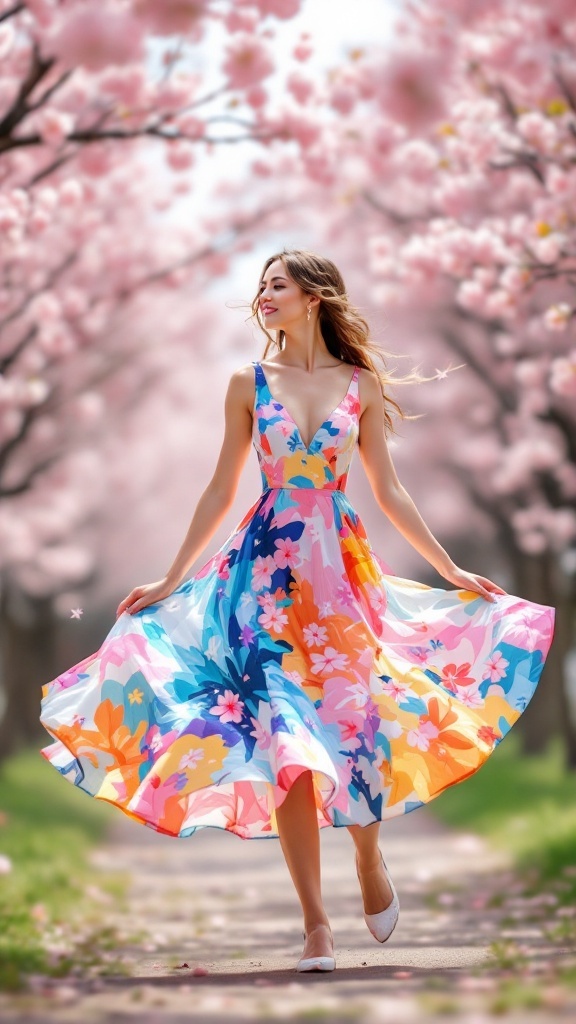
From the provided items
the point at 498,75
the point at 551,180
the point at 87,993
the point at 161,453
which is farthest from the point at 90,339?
the point at 161,453

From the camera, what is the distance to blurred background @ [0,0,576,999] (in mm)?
7926

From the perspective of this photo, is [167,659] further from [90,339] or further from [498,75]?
[90,339]

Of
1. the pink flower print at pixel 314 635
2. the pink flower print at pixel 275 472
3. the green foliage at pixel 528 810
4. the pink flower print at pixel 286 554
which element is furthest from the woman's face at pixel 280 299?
the green foliage at pixel 528 810

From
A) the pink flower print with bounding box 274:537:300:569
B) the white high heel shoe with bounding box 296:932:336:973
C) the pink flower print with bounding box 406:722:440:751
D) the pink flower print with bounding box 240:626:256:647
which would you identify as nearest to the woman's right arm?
the pink flower print with bounding box 274:537:300:569

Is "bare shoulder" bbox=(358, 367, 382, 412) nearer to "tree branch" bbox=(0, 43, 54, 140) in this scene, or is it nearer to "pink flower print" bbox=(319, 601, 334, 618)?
"pink flower print" bbox=(319, 601, 334, 618)

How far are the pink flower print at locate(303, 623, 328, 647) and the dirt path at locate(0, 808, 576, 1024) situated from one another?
1.02 metres

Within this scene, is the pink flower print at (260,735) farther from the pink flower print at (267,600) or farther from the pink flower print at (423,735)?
the pink flower print at (423,735)

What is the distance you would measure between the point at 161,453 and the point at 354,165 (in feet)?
39.9

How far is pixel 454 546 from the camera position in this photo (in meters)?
24.4

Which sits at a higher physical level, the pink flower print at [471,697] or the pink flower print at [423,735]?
the pink flower print at [471,697]

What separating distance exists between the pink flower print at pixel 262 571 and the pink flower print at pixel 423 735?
67cm

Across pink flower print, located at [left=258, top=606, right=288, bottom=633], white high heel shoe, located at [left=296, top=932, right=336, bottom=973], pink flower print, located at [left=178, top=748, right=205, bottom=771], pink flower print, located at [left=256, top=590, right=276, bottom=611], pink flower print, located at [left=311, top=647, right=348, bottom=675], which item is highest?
pink flower print, located at [left=256, top=590, right=276, bottom=611]

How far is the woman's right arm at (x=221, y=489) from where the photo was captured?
4832mm

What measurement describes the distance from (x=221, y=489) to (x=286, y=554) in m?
0.33
